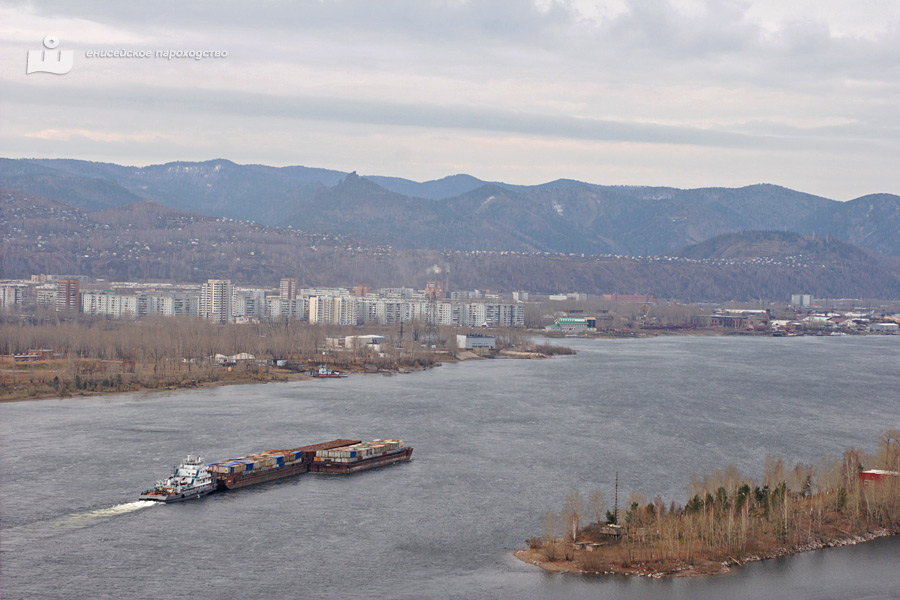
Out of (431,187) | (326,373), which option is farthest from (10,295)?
(431,187)

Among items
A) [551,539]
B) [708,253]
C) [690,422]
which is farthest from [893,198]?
[551,539]

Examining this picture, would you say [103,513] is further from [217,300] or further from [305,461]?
[217,300]

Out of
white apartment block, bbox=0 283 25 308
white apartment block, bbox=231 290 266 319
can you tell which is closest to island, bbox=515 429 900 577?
white apartment block, bbox=231 290 266 319

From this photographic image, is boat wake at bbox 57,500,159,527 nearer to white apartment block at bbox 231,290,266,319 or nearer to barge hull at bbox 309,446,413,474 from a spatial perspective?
barge hull at bbox 309,446,413,474

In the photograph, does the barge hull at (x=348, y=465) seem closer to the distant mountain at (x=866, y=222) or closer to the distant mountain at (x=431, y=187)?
the distant mountain at (x=866, y=222)

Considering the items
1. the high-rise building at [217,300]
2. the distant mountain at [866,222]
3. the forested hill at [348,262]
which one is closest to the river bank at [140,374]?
the high-rise building at [217,300]

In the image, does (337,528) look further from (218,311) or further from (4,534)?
(218,311)

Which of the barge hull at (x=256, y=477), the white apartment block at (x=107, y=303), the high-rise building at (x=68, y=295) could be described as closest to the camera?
the barge hull at (x=256, y=477)
